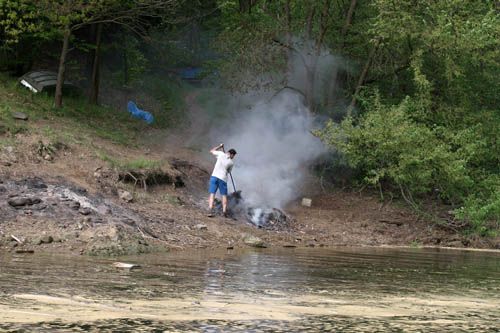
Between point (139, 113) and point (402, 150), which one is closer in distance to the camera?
point (402, 150)

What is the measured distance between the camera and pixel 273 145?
90.7ft

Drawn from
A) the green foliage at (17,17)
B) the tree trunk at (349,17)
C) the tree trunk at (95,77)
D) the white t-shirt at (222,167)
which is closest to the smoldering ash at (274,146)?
the tree trunk at (349,17)

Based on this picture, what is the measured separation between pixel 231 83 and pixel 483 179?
29.6 feet

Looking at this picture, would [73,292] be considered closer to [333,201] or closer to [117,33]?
[333,201]

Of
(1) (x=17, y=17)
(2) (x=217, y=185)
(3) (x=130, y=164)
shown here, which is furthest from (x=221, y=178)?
(1) (x=17, y=17)

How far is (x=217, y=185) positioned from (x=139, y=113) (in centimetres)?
1019

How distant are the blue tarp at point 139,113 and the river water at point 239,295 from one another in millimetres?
14656

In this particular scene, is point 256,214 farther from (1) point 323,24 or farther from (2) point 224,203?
(1) point 323,24

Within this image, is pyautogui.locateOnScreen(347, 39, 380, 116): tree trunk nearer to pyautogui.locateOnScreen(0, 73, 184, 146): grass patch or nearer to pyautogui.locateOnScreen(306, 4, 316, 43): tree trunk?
pyautogui.locateOnScreen(306, 4, 316, 43): tree trunk

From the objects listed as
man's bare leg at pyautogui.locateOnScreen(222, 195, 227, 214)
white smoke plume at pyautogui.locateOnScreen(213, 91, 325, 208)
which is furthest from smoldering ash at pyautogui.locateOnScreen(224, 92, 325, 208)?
man's bare leg at pyautogui.locateOnScreen(222, 195, 227, 214)

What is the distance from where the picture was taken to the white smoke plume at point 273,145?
25.2 metres

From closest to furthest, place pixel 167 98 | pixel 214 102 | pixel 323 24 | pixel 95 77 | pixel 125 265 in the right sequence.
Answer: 1. pixel 125 265
2. pixel 323 24
3. pixel 95 77
4. pixel 214 102
5. pixel 167 98

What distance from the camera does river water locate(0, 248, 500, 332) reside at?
342 inches

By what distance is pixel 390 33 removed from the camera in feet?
82.8
